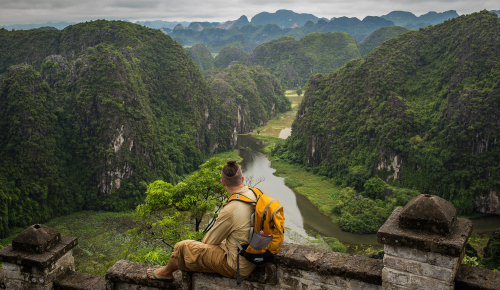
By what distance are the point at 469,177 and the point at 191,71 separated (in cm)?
Result: 5013

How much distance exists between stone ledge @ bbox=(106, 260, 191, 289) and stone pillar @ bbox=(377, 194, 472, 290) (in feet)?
8.54

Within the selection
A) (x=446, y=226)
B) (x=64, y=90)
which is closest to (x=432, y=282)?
(x=446, y=226)

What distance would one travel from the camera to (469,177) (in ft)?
126

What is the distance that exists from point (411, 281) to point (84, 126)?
48.1m

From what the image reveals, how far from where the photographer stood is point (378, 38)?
162500 millimetres

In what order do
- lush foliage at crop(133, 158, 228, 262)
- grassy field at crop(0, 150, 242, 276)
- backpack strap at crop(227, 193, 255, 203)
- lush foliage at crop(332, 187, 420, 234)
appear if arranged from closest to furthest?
backpack strap at crop(227, 193, 255, 203) → lush foliage at crop(133, 158, 228, 262) → grassy field at crop(0, 150, 242, 276) → lush foliage at crop(332, 187, 420, 234)

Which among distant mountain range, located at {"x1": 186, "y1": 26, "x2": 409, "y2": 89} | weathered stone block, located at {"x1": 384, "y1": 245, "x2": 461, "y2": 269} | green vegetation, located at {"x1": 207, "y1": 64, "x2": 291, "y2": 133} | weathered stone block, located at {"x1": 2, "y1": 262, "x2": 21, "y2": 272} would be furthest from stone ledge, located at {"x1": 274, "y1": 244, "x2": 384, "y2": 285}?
distant mountain range, located at {"x1": 186, "y1": 26, "x2": 409, "y2": 89}

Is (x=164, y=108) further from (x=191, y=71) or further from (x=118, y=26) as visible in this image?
(x=118, y=26)

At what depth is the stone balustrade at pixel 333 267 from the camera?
12.8ft

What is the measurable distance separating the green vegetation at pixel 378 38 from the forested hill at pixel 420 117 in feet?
363

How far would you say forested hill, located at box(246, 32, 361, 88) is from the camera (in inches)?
5699

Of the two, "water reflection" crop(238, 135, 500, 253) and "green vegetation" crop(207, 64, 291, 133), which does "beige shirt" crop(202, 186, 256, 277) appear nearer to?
"water reflection" crop(238, 135, 500, 253)

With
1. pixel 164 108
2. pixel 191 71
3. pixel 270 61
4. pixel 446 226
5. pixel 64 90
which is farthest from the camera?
pixel 270 61

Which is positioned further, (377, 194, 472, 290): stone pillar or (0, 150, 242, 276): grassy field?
(0, 150, 242, 276): grassy field
